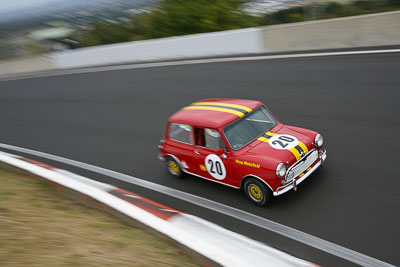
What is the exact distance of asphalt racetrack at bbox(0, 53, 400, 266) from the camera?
5500 mm

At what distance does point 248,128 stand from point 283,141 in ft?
A: 2.14

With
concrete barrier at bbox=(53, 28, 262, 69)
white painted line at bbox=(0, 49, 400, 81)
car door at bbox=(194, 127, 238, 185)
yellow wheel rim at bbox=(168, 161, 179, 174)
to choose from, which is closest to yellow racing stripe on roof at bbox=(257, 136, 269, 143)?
car door at bbox=(194, 127, 238, 185)

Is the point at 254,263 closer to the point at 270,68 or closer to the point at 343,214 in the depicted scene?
the point at 343,214

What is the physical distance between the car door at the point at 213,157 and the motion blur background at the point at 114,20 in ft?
34.8

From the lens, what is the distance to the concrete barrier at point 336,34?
12.0 meters

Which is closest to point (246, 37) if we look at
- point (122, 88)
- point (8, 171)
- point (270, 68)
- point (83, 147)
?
point (270, 68)

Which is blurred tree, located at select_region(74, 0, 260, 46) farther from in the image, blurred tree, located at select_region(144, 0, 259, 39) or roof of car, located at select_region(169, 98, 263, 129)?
roof of car, located at select_region(169, 98, 263, 129)

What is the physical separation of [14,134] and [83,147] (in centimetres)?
359

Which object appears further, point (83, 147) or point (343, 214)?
point (83, 147)

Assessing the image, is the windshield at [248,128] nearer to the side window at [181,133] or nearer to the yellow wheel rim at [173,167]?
the side window at [181,133]

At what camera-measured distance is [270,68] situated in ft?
41.7

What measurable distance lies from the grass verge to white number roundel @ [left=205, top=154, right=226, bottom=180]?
1.96 meters

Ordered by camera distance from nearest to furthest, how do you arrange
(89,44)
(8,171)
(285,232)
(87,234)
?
(87,234) → (285,232) → (8,171) → (89,44)

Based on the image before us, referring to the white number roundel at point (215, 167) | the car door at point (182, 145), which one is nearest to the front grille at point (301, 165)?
the white number roundel at point (215, 167)
